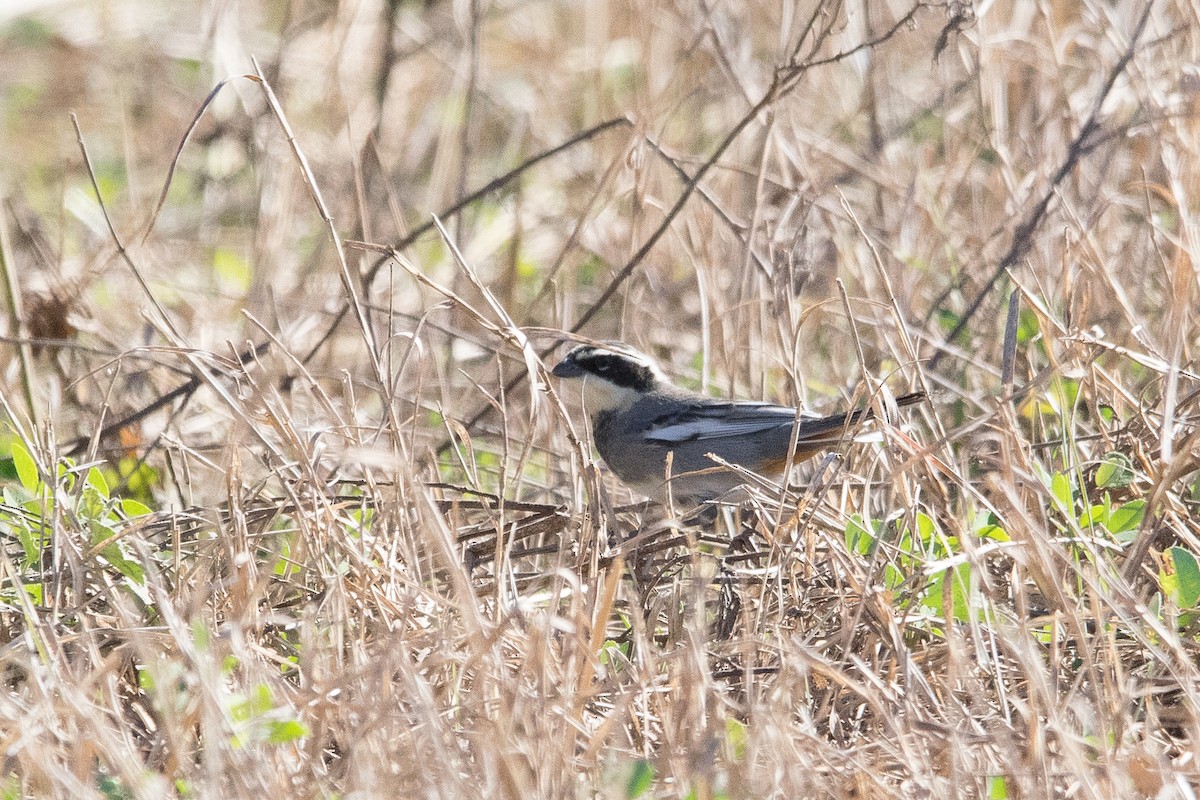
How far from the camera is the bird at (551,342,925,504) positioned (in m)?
4.89

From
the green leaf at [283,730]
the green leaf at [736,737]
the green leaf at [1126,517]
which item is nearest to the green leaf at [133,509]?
the green leaf at [283,730]

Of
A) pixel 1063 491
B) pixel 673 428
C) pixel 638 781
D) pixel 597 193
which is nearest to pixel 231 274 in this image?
pixel 597 193

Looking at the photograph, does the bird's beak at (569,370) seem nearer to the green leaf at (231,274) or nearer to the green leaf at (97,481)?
the green leaf at (97,481)

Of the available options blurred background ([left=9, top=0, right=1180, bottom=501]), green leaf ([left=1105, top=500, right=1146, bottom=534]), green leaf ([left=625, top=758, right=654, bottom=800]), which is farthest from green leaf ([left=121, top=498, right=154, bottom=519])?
green leaf ([left=1105, top=500, right=1146, bottom=534])

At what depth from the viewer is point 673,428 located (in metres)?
5.30

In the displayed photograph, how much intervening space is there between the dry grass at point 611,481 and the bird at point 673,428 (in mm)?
154

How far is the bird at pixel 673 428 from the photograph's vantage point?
4.89 meters

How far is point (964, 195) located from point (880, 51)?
0.88m

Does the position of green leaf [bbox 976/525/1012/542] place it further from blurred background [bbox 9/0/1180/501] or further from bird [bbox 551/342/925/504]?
bird [bbox 551/342/925/504]

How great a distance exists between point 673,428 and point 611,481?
0.60 metres

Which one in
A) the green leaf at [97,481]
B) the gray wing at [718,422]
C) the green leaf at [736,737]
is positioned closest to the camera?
the green leaf at [736,737]

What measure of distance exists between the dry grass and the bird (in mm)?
154

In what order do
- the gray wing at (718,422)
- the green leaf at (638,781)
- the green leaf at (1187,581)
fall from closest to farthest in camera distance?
→ 1. the green leaf at (638,781)
2. the green leaf at (1187,581)
3. the gray wing at (718,422)

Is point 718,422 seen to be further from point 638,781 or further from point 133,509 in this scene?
point 638,781
